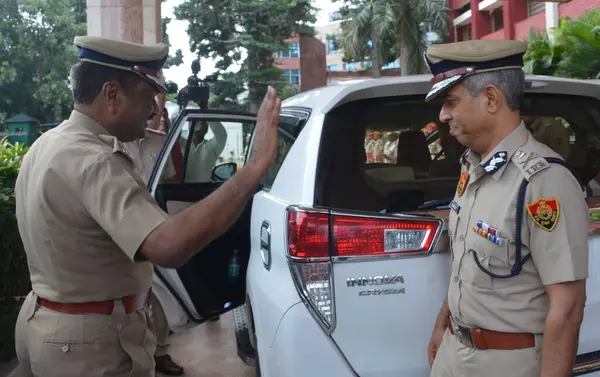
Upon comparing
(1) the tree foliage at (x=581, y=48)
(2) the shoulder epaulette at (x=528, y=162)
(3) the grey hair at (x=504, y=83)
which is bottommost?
(2) the shoulder epaulette at (x=528, y=162)

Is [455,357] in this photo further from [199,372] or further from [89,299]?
[199,372]

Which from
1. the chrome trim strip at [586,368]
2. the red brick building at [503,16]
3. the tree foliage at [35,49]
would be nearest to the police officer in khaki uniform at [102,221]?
the chrome trim strip at [586,368]

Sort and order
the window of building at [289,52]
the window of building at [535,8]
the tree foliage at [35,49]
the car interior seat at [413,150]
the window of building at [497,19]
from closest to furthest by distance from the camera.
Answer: the car interior seat at [413,150] → the window of building at [535,8] → the window of building at [497,19] → the window of building at [289,52] → the tree foliage at [35,49]

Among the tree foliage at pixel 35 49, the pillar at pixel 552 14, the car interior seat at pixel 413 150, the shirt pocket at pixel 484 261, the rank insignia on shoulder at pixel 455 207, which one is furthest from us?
the tree foliage at pixel 35 49

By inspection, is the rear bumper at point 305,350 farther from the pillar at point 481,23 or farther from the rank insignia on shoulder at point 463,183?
the pillar at point 481,23

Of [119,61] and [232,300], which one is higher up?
[119,61]

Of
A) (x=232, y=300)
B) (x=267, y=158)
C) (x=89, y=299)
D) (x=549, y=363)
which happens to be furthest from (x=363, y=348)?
(x=232, y=300)

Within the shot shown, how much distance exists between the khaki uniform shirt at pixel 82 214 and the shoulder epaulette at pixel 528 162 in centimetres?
98

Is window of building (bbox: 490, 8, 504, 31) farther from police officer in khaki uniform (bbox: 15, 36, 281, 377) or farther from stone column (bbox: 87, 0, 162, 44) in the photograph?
police officer in khaki uniform (bbox: 15, 36, 281, 377)

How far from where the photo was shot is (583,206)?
1.60 m

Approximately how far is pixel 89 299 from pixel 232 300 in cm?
173

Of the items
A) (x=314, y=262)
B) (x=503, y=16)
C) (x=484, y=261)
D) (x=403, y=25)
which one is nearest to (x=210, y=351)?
(x=314, y=262)

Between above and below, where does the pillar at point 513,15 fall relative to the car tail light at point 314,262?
above

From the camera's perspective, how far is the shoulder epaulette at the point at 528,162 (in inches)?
63.3
